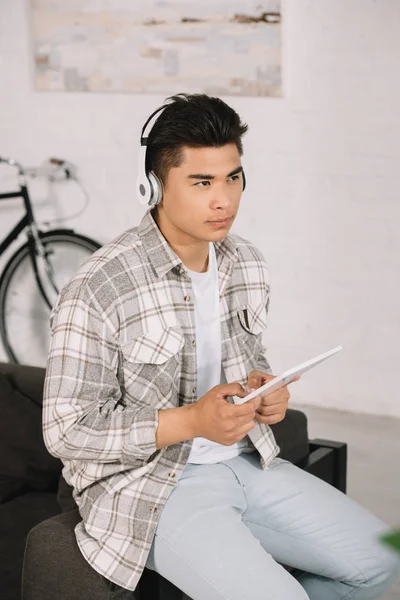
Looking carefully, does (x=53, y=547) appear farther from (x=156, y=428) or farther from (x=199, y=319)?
(x=199, y=319)

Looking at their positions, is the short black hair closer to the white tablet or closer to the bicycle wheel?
the white tablet

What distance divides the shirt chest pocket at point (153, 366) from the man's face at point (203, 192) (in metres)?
0.20

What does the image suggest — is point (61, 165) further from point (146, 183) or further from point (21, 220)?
point (146, 183)

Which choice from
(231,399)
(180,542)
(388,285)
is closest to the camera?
(180,542)

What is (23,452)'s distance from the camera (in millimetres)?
2521

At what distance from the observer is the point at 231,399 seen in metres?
2.15

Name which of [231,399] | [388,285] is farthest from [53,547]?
[388,285]

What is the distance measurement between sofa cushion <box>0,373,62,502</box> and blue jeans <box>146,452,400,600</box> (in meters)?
0.64

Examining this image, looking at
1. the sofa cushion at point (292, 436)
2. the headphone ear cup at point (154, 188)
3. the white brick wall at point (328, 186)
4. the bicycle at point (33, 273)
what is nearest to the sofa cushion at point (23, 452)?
the sofa cushion at point (292, 436)

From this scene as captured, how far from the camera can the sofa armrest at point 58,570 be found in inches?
71.6

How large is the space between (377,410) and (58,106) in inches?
78.9

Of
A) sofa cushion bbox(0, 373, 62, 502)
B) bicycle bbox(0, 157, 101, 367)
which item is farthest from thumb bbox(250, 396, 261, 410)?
bicycle bbox(0, 157, 101, 367)

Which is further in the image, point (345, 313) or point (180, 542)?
point (345, 313)

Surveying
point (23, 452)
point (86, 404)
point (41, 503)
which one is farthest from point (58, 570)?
point (23, 452)
